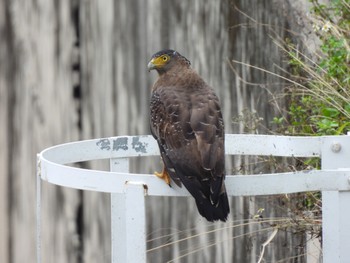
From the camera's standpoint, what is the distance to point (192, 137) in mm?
4219

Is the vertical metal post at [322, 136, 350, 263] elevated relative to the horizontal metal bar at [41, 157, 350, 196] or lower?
lower

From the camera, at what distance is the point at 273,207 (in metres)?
6.58

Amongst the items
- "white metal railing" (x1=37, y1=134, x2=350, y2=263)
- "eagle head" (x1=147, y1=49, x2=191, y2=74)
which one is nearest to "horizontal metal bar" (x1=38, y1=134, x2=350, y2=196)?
"white metal railing" (x1=37, y1=134, x2=350, y2=263)

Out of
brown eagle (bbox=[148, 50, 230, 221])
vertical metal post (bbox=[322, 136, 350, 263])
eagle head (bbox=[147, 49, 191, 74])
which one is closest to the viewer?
vertical metal post (bbox=[322, 136, 350, 263])

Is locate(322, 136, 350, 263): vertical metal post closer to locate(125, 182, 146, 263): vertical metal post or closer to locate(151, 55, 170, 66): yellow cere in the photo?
locate(125, 182, 146, 263): vertical metal post

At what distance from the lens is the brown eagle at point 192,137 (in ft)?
13.1

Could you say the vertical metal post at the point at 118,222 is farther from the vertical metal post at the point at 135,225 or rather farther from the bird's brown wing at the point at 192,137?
the vertical metal post at the point at 135,225

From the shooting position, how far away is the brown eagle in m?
4.01

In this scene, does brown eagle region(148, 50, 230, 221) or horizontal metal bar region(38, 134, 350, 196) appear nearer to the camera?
horizontal metal bar region(38, 134, 350, 196)

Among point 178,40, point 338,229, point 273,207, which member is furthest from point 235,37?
point 338,229

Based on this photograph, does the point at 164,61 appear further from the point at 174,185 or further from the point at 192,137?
the point at 174,185

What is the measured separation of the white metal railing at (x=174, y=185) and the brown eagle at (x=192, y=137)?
3.1 inches

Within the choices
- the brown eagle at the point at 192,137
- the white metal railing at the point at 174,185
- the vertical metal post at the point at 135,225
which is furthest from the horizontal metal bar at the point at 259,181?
the brown eagle at the point at 192,137

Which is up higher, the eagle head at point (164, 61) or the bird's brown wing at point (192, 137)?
the eagle head at point (164, 61)
